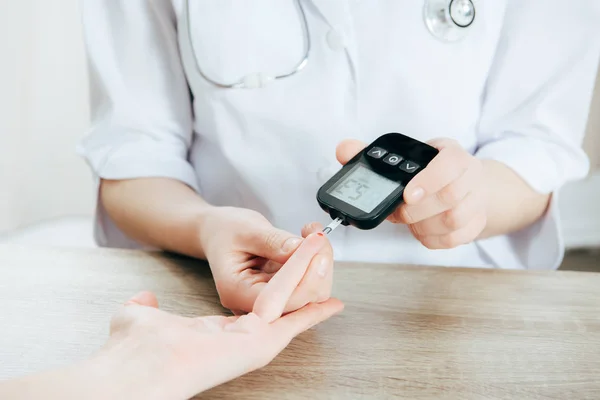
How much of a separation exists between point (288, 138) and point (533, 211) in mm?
273

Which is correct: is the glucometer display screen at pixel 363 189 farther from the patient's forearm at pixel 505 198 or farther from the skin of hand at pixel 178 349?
the patient's forearm at pixel 505 198

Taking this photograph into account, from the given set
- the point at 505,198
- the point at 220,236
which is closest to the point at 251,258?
the point at 220,236

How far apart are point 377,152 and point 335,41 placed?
134 mm

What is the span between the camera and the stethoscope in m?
0.59

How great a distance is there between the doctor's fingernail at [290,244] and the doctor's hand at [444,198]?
88 mm

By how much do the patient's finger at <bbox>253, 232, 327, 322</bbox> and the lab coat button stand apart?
0.73 feet

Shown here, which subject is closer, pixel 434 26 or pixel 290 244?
pixel 290 244

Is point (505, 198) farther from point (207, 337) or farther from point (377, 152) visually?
point (207, 337)

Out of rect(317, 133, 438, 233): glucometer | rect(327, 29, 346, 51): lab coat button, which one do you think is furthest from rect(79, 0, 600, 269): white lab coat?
rect(317, 133, 438, 233): glucometer

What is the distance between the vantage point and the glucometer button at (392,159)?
0.51 metres

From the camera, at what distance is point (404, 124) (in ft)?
2.06

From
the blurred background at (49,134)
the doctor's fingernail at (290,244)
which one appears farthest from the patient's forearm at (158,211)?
the blurred background at (49,134)

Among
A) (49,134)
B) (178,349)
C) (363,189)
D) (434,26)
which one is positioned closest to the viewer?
(178,349)

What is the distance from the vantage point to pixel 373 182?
495 mm
